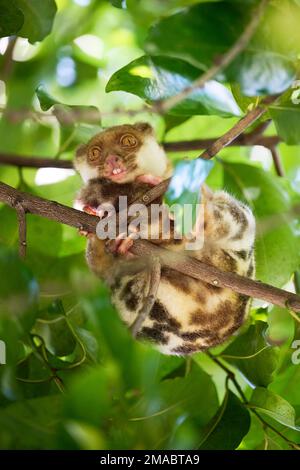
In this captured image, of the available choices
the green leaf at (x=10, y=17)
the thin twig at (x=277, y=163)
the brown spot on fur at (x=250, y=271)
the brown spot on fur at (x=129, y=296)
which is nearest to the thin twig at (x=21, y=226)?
the brown spot on fur at (x=129, y=296)

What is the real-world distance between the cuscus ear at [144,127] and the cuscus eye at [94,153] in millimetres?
283

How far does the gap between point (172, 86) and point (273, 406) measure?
1406 millimetres

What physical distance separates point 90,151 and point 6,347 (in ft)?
5.33

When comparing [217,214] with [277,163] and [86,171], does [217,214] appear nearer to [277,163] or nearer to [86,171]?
[86,171]

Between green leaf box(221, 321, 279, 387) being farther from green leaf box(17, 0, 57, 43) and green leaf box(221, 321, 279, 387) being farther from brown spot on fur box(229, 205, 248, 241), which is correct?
green leaf box(17, 0, 57, 43)

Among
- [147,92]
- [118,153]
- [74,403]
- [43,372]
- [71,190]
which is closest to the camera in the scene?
[74,403]

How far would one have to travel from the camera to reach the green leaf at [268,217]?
3637 millimetres

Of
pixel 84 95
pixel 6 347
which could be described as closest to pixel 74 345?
pixel 6 347

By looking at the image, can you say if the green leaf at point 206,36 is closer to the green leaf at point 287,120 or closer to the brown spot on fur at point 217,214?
the green leaf at point 287,120

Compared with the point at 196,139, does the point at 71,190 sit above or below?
below

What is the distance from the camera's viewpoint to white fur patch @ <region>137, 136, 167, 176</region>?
358 cm

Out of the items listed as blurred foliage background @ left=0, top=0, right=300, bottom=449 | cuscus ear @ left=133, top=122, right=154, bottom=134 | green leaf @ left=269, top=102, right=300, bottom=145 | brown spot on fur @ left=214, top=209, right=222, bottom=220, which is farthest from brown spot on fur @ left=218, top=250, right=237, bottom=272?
cuscus ear @ left=133, top=122, right=154, bottom=134
